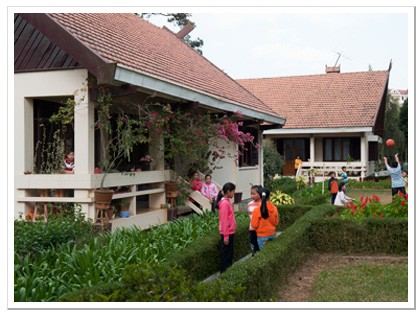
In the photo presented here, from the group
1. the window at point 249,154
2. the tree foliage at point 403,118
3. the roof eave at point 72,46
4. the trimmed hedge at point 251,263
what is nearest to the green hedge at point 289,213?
the trimmed hedge at point 251,263

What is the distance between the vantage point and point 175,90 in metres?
11.6

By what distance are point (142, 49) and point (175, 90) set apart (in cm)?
223

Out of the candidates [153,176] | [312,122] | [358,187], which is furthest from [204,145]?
[312,122]

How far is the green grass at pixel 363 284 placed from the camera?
7188 mm

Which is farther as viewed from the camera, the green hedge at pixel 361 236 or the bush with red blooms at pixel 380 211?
the bush with red blooms at pixel 380 211

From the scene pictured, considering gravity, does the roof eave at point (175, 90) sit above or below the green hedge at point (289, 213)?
A: above

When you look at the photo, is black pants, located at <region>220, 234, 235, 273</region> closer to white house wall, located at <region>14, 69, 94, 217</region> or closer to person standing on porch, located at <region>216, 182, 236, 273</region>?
person standing on porch, located at <region>216, 182, 236, 273</region>

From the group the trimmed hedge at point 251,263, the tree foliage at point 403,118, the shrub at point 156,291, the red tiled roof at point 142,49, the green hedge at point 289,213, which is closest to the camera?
the shrub at point 156,291

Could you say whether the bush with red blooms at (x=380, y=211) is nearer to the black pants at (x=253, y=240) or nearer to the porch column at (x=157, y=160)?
the black pants at (x=253, y=240)

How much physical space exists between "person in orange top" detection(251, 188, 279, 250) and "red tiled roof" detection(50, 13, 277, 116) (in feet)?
11.6

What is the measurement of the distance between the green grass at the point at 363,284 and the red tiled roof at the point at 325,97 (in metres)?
21.0


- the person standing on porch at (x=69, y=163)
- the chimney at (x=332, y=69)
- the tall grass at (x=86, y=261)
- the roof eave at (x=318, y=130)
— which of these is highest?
the chimney at (x=332, y=69)

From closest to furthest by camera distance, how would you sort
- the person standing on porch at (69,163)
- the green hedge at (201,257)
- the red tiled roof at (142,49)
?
1. the green hedge at (201,257)
2. the red tiled roof at (142,49)
3. the person standing on porch at (69,163)

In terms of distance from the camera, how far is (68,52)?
32.1ft
